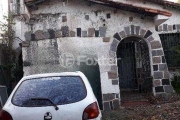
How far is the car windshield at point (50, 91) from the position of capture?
12.3 feet

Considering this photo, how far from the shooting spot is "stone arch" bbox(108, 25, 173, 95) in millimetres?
9109

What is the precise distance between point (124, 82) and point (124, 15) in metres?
3.18

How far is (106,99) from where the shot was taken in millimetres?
8586

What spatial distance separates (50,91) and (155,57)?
6209 mm

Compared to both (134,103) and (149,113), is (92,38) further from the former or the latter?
(149,113)

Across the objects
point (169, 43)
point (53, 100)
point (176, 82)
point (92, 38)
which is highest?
point (92, 38)

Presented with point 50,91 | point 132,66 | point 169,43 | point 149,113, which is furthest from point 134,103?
point 50,91

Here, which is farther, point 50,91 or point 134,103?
point 134,103

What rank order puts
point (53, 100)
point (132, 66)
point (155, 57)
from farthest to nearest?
point (132, 66), point (155, 57), point (53, 100)

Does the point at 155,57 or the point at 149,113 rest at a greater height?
the point at 155,57

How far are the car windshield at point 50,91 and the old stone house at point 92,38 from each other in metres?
4.50

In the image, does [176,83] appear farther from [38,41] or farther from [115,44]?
[38,41]

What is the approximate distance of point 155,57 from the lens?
364 inches

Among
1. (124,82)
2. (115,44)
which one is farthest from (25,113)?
(124,82)
